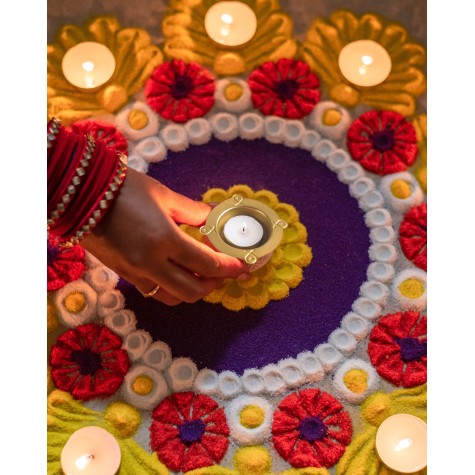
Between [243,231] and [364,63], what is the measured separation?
1.49 ft

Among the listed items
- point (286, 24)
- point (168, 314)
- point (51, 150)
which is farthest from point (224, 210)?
point (286, 24)

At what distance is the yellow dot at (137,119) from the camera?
4.50 feet

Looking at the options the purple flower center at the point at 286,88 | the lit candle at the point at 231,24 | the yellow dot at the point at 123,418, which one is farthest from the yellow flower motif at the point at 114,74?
the yellow dot at the point at 123,418

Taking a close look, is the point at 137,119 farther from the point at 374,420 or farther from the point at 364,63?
the point at 374,420

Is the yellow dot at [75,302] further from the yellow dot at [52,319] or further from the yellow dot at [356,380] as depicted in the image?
the yellow dot at [356,380]

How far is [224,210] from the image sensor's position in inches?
48.5

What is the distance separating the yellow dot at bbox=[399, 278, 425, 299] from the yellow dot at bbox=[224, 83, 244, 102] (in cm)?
47

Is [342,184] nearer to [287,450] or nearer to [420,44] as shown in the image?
[420,44]

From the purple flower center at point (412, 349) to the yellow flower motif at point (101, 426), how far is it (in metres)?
0.43

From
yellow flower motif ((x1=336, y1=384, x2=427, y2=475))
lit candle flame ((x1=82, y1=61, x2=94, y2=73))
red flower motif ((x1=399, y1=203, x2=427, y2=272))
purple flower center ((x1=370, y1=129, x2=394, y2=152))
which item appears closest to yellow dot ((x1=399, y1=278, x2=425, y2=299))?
red flower motif ((x1=399, y1=203, x2=427, y2=272))

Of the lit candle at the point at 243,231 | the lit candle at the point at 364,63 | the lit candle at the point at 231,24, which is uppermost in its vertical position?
the lit candle at the point at 231,24

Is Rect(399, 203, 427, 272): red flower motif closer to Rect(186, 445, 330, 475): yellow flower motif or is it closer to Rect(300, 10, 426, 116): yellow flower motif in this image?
Rect(300, 10, 426, 116): yellow flower motif

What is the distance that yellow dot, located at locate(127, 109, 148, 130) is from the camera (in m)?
1.37

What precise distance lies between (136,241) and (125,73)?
0.53 meters
